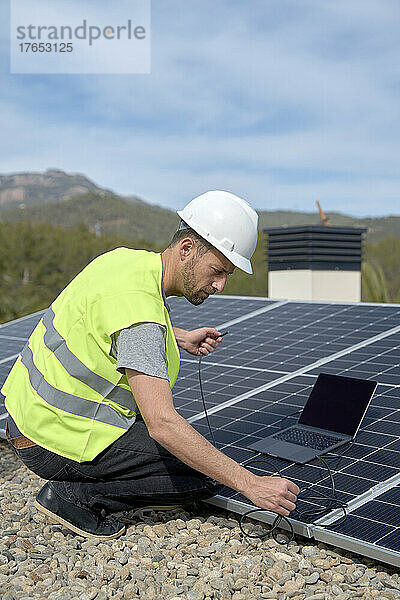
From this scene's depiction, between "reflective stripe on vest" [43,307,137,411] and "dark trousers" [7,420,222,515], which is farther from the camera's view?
"dark trousers" [7,420,222,515]

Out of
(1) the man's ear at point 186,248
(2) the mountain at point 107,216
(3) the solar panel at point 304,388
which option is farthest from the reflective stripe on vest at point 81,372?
(2) the mountain at point 107,216

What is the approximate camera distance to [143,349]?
396cm

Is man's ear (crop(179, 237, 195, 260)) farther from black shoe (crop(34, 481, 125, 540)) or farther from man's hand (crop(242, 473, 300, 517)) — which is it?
black shoe (crop(34, 481, 125, 540))

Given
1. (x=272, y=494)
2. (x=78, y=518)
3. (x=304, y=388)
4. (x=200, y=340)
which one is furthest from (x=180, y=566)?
(x=304, y=388)

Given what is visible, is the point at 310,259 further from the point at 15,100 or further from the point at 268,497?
the point at 15,100

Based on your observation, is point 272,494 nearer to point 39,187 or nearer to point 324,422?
point 324,422

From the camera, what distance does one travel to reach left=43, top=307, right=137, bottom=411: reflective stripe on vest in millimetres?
4312

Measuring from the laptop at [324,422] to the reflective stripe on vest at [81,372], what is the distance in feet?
4.06

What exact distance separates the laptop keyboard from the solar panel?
146mm

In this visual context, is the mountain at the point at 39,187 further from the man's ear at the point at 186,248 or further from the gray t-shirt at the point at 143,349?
the gray t-shirt at the point at 143,349

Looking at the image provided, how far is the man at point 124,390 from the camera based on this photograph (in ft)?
13.0

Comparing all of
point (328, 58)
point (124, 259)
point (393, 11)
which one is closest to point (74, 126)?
point (328, 58)

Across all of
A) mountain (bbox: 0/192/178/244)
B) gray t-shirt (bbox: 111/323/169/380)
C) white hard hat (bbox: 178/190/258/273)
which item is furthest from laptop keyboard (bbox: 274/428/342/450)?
mountain (bbox: 0/192/178/244)

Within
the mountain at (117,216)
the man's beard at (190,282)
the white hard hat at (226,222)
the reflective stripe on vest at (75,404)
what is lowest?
the mountain at (117,216)
